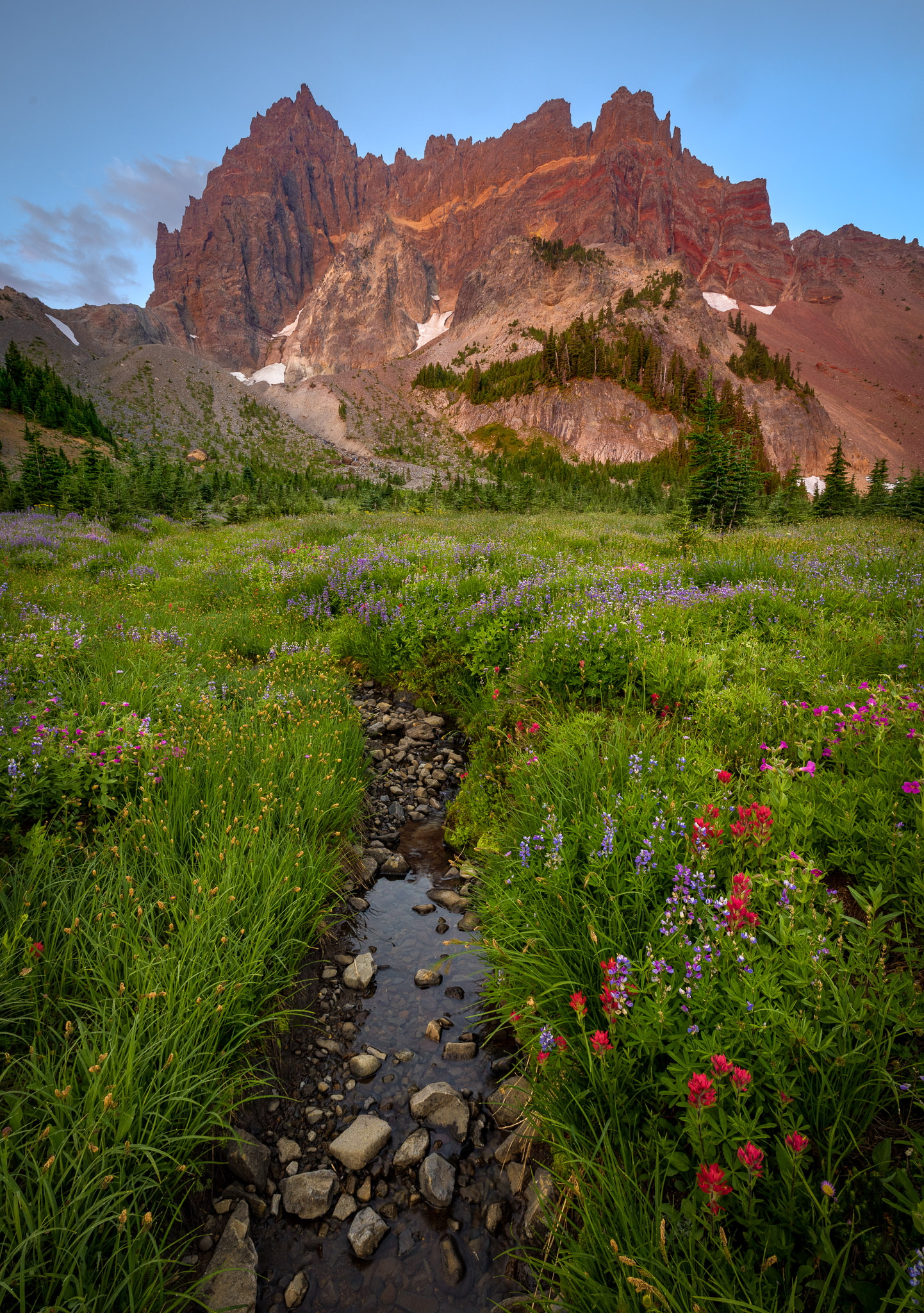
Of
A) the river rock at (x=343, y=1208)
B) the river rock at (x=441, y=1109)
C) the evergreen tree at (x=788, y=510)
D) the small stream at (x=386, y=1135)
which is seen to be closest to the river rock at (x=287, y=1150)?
the small stream at (x=386, y=1135)

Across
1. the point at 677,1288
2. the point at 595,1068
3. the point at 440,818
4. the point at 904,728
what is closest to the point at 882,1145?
the point at 677,1288

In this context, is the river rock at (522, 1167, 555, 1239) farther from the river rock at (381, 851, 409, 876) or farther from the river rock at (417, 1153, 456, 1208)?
the river rock at (381, 851, 409, 876)

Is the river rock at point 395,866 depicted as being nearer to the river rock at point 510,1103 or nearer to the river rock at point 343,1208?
the river rock at point 510,1103

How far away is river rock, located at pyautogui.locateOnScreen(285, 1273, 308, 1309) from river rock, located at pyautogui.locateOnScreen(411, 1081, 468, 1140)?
846 mm

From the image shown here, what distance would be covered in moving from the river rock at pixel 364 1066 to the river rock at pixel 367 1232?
0.69m

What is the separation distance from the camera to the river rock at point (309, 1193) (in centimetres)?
269

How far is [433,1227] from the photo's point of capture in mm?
2682

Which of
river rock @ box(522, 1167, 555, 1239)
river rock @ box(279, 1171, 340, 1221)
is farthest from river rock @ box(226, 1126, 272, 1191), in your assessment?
river rock @ box(522, 1167, 555, 1239)

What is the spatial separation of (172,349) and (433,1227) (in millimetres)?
181098

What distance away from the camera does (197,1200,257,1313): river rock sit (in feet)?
7.37

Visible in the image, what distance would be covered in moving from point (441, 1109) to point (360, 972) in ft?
3.77

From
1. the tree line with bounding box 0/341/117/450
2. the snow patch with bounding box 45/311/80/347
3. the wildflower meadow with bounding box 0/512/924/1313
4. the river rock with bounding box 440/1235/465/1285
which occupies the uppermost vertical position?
the snow patch with bounding box 45/311/80/347

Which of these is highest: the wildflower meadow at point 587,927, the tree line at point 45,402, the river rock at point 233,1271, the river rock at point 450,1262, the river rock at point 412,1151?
the tree line at point 45,402

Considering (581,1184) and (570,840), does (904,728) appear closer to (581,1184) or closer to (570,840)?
(570,840)
